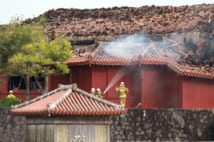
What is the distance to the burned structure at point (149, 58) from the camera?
3222 centimetres

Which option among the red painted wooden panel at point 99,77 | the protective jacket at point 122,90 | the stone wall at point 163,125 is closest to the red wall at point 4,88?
the red painted wooden panel at point 99,77

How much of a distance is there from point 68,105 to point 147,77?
1198 cm

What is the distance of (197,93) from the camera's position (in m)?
32.8

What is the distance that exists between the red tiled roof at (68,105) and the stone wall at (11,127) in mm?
6754

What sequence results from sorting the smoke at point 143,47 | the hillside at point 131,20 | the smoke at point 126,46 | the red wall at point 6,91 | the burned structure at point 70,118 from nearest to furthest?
the burned structure at point 70,118 < the smoke at point 143,47 < the smoke at point 126,46 < the red wall at point 6,91 < the hillside at point 131,20

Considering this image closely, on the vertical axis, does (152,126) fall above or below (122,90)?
below

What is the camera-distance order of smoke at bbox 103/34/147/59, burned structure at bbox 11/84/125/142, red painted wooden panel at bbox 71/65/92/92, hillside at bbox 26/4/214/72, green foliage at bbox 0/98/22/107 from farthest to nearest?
hillside at bbox 26/4/214/72
smoke at bbox 103/34/147/59
red painted wooden panel at bbox 71/65/92/92
green foliage at bbox 0/98/22/107
burned structure at bbox 11/84/125/142

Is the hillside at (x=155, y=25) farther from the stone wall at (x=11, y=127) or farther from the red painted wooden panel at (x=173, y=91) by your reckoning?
the stone wall at (x=11, y=127)

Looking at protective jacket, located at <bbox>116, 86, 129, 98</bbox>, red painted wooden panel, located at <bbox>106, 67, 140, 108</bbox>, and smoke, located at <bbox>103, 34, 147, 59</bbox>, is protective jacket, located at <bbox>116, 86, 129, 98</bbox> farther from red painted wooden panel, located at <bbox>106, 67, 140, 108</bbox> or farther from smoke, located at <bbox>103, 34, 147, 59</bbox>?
smoke, located at <bbox>103, 34, 147, 59</bbox>

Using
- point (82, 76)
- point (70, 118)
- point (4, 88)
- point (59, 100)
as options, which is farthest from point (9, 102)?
point (59, 100)

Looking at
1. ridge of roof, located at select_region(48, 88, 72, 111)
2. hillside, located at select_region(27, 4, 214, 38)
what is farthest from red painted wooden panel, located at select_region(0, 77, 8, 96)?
ridge of roof, located at select_region(48, 88, 72, 111)

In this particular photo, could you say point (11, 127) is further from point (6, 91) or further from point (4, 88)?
point (4, 88)

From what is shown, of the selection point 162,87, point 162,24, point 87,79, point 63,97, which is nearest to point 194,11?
point 162,24

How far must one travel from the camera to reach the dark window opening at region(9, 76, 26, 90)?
37.1m
